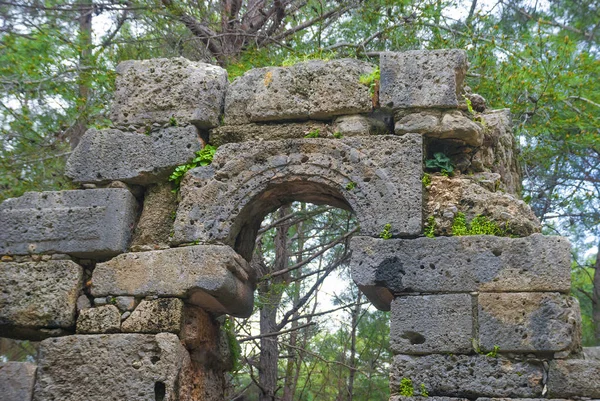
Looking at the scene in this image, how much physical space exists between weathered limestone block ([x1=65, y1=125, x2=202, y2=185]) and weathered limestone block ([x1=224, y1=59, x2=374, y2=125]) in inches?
17.6

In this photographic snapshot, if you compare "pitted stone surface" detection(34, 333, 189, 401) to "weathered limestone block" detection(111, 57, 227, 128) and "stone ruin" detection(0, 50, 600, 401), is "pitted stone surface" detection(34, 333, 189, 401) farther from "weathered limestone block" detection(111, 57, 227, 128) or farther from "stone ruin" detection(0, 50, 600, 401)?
"weathered limestone block" detection(111, 57, 227, 128)

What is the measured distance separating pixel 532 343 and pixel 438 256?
2.75 ft

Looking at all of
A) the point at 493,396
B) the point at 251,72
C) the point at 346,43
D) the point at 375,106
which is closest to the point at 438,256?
the point at 493,396

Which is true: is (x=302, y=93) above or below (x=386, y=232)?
above

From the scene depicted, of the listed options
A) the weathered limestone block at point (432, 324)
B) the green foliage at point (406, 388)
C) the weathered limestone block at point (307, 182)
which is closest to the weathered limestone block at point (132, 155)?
the weathered limestone block at point (307, 182)

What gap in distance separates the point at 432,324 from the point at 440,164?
4.27 ft

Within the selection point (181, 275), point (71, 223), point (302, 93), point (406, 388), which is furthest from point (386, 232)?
point (71, 223)

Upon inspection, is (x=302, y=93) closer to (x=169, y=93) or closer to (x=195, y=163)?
(x=195, y=163)

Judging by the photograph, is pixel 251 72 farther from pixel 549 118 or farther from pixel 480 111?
pixel 549 118

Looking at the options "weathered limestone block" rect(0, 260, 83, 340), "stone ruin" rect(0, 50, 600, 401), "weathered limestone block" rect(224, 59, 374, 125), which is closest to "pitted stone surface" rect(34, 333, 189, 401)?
"stone ruin" rect(0, 50, 600, 401)

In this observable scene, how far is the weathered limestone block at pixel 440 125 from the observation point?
5.44 metres

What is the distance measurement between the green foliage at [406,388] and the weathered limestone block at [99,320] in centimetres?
210

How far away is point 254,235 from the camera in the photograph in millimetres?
6211

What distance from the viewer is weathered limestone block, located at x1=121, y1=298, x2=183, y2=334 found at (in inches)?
207
